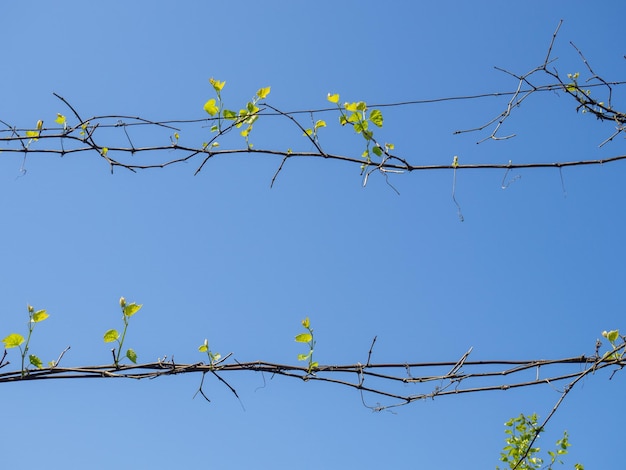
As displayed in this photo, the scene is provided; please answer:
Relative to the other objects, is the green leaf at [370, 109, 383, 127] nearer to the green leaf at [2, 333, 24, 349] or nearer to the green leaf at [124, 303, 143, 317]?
the green leaf at [124, 303, 143, 317]

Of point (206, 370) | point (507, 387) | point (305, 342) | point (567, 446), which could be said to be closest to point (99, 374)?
point (206, 370)

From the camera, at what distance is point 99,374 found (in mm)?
1415

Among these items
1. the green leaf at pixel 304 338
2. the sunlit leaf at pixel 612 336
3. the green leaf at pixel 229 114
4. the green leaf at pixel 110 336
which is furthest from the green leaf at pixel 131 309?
the sunlit leaf at pixel 612 336

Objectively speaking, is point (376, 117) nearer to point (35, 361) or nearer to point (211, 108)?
point (211, 108)

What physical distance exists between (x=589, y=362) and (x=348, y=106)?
3.34 ft

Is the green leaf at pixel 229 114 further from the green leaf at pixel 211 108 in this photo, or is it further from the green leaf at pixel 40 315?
the green leaf at pixel 40 315

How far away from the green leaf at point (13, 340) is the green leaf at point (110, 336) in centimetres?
18

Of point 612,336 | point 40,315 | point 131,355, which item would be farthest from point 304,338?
point 612,336

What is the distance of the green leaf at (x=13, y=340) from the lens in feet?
4.35

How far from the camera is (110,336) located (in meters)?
1.44

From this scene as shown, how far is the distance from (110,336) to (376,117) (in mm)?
1009

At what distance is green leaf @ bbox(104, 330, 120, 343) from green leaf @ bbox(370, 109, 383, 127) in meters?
0.98

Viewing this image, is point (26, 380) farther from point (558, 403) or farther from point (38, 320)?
point (558, 403)

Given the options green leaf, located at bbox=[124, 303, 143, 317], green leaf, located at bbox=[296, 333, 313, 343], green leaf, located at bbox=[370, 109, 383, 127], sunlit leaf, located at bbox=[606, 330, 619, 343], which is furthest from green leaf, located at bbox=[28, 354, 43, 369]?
sunlit leaf, located at bbox=[606, 330, 619, 343]
